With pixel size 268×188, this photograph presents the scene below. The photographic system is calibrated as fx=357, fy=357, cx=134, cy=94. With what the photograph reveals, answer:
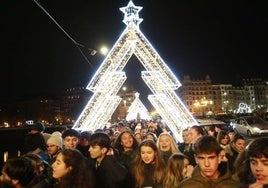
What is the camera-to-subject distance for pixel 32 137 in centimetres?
763

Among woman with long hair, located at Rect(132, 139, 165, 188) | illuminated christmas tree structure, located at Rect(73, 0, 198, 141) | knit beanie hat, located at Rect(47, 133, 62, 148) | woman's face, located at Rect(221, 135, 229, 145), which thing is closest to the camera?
woman with long hair, located at Rect(132, 139, 165, 188)

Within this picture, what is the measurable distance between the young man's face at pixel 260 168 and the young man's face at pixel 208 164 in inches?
23.0

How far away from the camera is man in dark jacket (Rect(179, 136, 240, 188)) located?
12.3ft

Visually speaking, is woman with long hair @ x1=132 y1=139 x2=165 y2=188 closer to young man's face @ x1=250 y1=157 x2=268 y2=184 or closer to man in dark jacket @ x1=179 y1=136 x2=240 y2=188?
man in dark jacket @ x1=179 y1=136 x2=240 y2=188

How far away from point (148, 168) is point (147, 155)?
0.21m

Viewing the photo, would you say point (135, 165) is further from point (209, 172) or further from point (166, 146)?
point (209, 172)

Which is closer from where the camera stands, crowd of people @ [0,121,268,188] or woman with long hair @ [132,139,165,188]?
crowd of people @ [0,121,268,188]

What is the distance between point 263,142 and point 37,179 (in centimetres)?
270

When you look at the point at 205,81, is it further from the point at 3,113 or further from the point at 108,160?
the point at 108,160

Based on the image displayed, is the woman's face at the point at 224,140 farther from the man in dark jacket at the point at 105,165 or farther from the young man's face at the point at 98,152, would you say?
the young man's face at the point at 98,152

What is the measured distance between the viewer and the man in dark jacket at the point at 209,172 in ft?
12.3

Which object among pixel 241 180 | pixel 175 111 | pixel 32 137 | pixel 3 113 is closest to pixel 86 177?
pixel 241 180

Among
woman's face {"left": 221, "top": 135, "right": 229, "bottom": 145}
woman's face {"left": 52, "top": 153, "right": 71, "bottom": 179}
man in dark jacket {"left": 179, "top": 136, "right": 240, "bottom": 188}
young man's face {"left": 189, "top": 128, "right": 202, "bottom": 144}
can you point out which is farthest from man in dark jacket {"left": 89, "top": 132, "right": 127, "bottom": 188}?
woman's face {"left": 221, "top": 135, "right": 229, "bottom": 145}

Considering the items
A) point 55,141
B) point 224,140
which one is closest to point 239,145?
point 224,140
